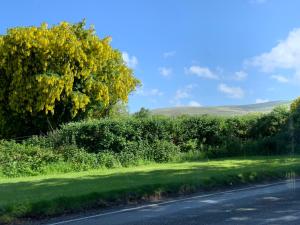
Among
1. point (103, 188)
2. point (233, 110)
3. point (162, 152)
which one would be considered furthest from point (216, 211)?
point (233, 110)

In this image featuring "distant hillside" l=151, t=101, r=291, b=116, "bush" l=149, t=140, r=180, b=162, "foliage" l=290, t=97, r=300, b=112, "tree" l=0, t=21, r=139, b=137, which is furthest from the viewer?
"distant hillside" l=151, t=101, r=291, b=116

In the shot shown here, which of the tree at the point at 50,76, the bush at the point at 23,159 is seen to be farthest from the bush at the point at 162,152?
the tree at the point at 50,76

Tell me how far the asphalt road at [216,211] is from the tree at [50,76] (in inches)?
850

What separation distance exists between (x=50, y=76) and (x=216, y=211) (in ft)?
78.3

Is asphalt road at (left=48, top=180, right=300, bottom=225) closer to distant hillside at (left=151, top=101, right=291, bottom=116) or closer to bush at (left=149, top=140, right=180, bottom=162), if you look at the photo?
bush at (left=149, top=140, right=180, bottom=162)

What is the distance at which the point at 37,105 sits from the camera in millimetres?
33188

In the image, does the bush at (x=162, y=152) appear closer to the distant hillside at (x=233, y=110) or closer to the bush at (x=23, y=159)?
the bush at (x=23, y=159)

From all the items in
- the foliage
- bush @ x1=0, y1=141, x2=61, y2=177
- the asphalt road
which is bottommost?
the asphalt road

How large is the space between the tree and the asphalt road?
21.6 metres

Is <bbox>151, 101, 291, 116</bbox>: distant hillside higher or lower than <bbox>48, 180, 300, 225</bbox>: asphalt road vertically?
higher

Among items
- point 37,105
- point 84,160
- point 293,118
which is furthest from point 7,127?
point 293,118

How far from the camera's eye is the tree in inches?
1307

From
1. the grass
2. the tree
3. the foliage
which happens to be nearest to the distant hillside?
the foliage

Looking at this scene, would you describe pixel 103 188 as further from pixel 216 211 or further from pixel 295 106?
pixel 295 106
